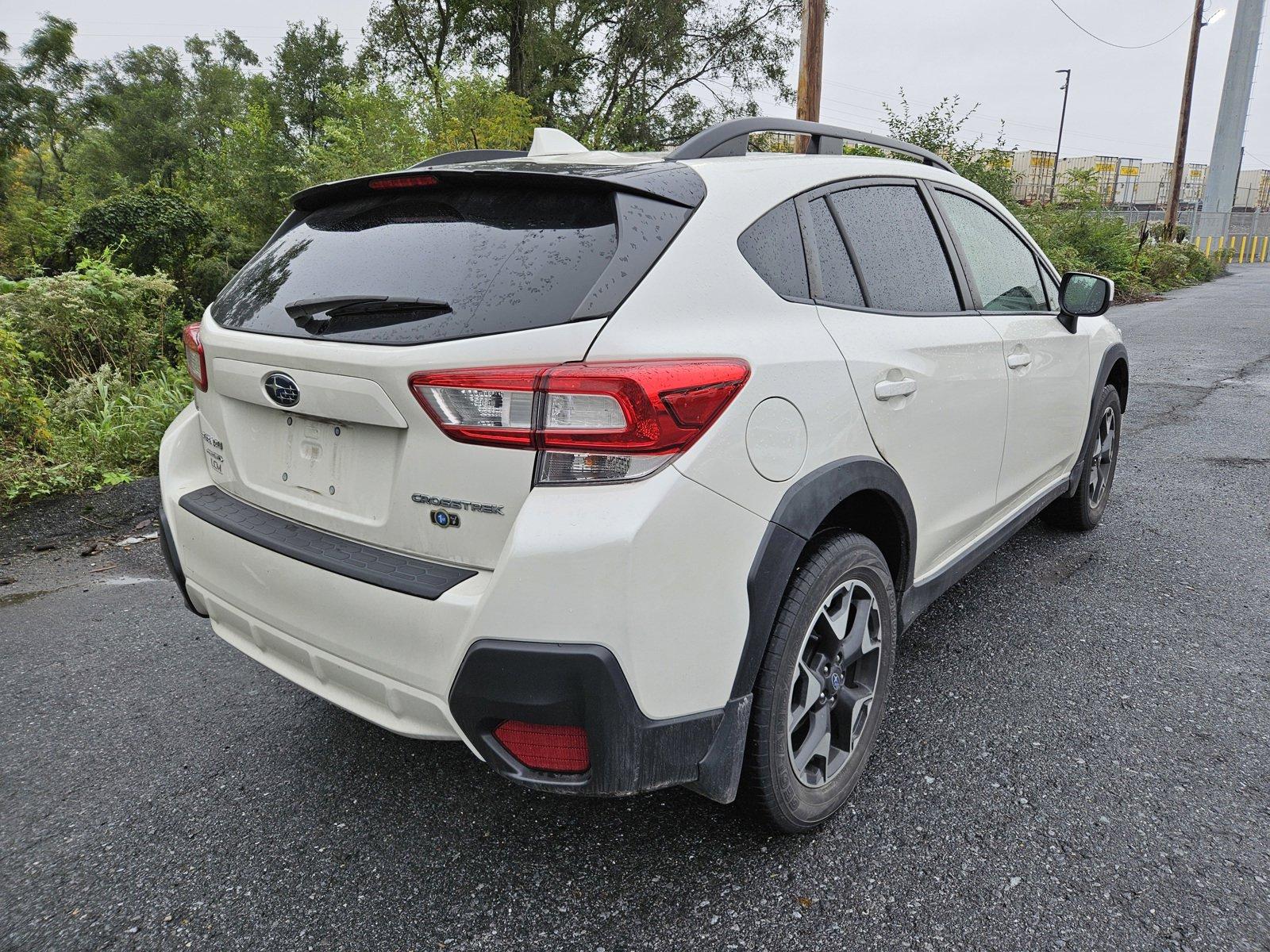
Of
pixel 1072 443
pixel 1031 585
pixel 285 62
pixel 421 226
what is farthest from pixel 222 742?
pixel 285 62

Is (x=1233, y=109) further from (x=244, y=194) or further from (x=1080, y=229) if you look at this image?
(x=244, y=194)

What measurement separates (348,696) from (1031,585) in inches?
119

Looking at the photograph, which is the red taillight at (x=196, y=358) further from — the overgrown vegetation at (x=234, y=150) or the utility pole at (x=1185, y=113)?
the utility pole at (x=1185, y=113)

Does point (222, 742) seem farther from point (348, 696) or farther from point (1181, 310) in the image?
point (1181, 310)

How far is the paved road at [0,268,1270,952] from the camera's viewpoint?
1.89 metres

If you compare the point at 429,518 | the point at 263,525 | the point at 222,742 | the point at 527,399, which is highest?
the point at 527,399

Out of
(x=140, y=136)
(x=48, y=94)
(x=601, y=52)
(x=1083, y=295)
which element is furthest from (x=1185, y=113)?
(x=140, y=136)

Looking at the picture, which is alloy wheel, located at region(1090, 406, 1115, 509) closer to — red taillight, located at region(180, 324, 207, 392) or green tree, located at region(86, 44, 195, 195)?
red taillight, located at region(180, 324, 207, 392)

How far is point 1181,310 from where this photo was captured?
16516 millimetres

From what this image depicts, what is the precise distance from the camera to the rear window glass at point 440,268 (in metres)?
1.71

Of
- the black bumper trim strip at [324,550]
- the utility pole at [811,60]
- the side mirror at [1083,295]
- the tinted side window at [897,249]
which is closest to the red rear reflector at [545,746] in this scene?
the black bumper trim strip at [324,550]

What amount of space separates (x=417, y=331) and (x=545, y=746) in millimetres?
875

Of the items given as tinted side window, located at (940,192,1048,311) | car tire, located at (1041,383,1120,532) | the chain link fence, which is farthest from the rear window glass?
the chain link fence

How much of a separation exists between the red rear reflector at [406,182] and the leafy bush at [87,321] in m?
5.15
